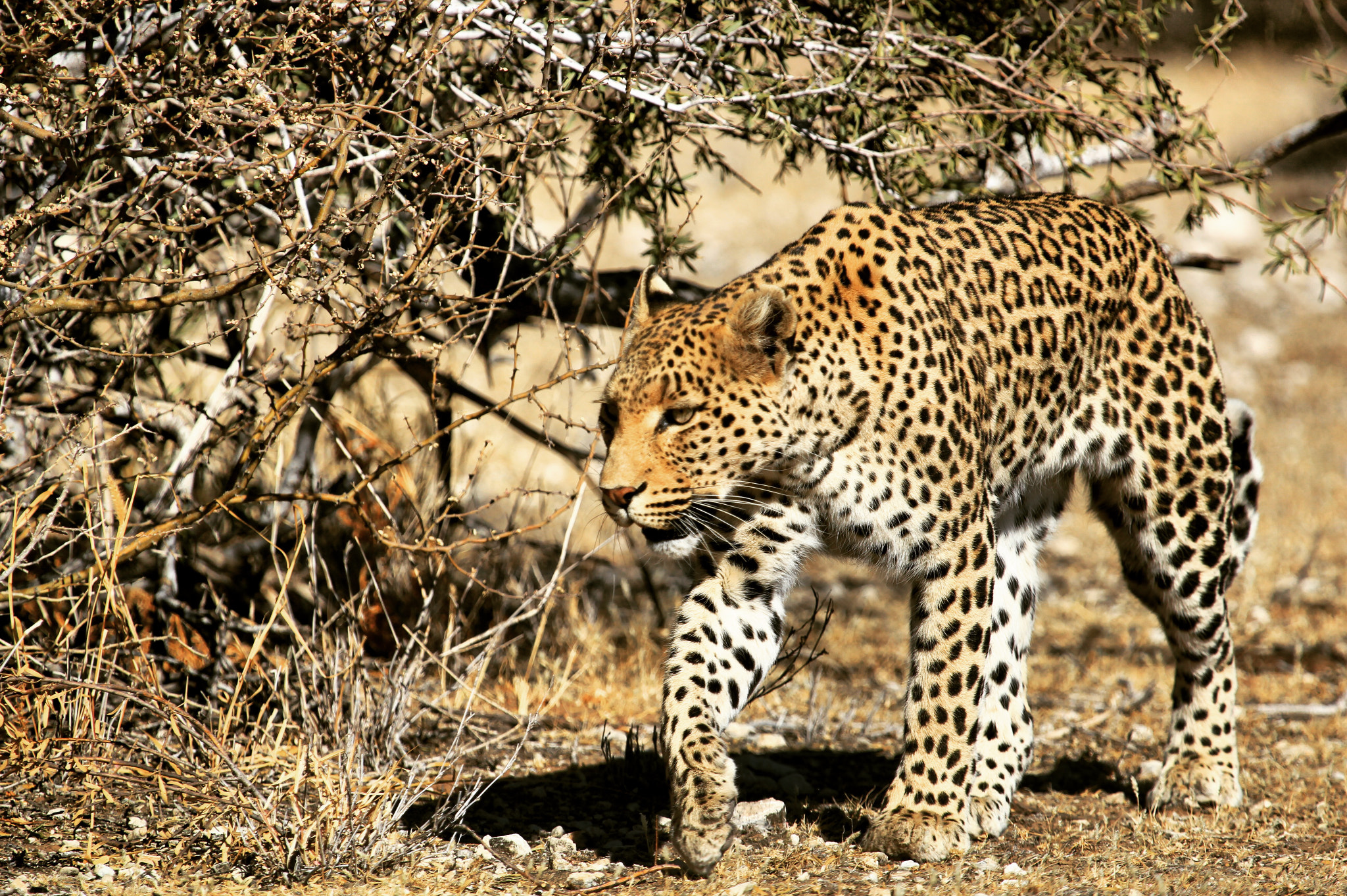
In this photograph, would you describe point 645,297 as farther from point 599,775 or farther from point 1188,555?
point 1188,555

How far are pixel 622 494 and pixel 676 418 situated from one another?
12.6 inches

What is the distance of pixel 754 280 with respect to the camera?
4.68 meters

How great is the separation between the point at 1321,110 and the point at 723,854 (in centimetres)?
2189

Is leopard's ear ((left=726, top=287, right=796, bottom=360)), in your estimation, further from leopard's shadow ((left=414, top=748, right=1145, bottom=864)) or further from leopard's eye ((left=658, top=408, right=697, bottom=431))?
leopard's shadow ((left=414, top=748, right=1145, bottom=864))

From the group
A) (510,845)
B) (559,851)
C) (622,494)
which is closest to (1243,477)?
(622,494)

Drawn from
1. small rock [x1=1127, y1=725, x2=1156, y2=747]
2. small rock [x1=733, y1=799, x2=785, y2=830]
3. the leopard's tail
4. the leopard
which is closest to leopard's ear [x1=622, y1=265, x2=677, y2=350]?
the leopard

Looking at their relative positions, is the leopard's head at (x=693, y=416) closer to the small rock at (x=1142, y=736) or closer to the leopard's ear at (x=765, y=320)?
the leopard's ear at (x=765, y=320)

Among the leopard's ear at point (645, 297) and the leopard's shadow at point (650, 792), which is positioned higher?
the leopard's ear at point (645, 297)

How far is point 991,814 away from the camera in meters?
5.03

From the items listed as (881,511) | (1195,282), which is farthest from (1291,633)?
(1195,282)

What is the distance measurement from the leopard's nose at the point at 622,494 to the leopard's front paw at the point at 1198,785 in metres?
2.66

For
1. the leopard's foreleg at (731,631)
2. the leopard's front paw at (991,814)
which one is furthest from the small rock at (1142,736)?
the leopard's foreleg at (731,631)

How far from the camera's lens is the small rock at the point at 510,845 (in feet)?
14.5

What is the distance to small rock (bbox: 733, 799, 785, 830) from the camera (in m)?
4.72
